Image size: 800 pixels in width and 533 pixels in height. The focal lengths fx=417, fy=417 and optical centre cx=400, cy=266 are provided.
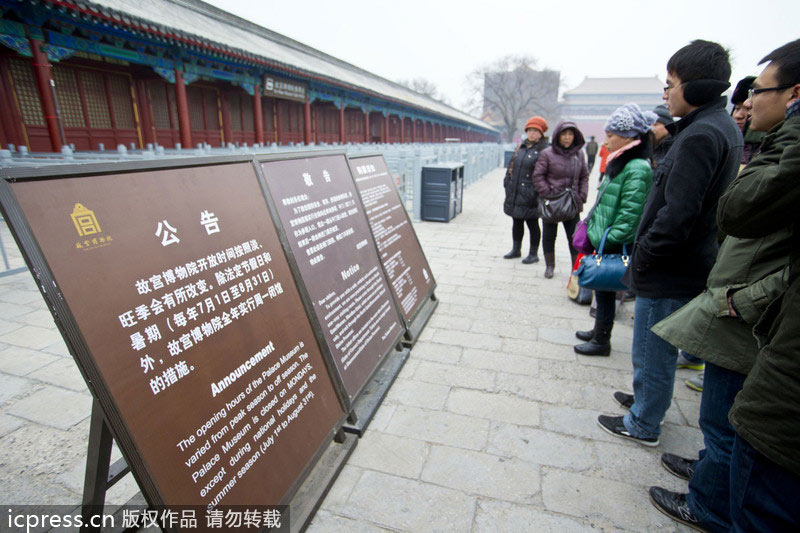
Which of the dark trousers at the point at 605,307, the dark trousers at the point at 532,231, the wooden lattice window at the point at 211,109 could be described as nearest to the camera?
the dark trousers at the point at 605,307

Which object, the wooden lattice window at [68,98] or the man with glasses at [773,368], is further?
the wooden lattice window at [68,98]

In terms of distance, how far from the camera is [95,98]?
32.0 ft

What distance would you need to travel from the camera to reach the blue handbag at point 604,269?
2.79m

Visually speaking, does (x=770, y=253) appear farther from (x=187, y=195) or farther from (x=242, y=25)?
(x=242, y=25)

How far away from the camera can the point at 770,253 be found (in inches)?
55.9

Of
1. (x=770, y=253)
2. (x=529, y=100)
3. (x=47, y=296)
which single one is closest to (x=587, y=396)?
(x=770, y=253)

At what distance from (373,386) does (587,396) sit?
1.45 m

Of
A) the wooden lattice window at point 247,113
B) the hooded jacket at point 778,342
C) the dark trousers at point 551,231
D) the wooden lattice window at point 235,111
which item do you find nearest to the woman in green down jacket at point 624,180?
the hooded jacket at point 778,342

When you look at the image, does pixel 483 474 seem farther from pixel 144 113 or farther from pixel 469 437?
pixel 144 113

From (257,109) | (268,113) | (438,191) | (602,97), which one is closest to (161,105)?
(257,109)

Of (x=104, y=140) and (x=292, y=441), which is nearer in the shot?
(x=292, y=441)

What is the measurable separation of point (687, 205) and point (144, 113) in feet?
41.2

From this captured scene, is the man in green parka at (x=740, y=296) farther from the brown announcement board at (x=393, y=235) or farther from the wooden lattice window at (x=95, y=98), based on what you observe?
the wooden lattice window at (x=95, y=98)

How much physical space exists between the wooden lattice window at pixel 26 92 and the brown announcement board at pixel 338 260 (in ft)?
29.6
